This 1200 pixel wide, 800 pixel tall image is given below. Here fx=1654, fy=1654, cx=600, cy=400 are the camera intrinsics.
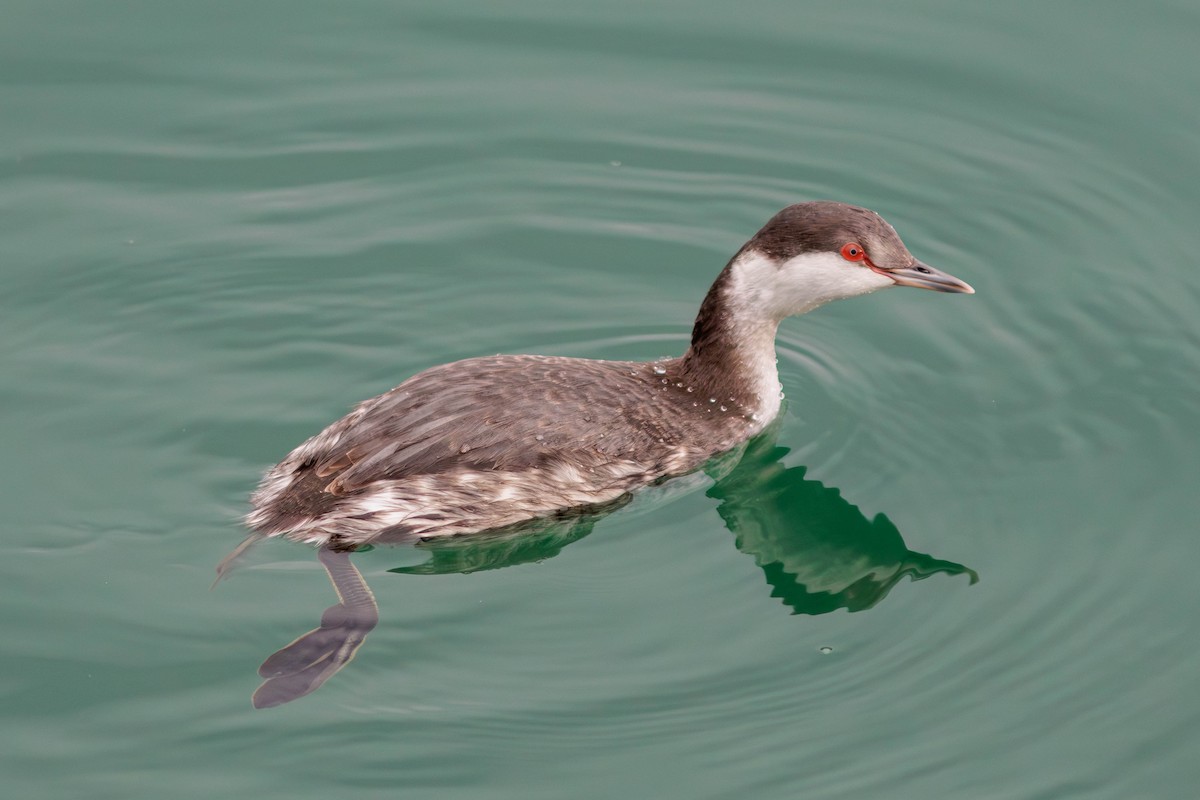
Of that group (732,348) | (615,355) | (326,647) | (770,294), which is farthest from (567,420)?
(326,647)

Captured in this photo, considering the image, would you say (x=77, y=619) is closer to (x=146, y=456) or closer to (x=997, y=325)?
(x=146, y=456)

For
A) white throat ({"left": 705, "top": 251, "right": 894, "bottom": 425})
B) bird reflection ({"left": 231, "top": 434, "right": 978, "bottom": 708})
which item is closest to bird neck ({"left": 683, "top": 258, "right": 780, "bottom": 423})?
white throat ({"left": 705, "top": 251, "right": 894, "bottom": 425})

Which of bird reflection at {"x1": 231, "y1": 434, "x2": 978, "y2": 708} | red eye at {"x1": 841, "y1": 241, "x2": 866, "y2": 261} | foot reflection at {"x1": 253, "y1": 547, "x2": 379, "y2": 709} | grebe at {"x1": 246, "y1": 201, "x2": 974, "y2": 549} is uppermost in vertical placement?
red eye at {"x1": 841, "y1": 241, "x2": 866, "y2": 261}

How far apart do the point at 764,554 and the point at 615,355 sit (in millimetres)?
1797

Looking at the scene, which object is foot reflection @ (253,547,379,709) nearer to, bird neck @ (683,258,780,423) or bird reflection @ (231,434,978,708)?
bird reflection @ (231,434,978,708)

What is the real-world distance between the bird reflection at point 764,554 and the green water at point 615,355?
0.03m

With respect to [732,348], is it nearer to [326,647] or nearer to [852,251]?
[852,251]

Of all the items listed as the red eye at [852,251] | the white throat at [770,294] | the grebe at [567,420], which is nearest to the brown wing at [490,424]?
the grebe at [567,420]

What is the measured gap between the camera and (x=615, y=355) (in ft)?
30.5

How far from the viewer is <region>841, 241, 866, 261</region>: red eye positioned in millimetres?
8258

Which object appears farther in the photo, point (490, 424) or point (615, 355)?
point (615, 355)

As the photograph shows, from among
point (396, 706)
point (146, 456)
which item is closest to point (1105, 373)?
point (396, 706)

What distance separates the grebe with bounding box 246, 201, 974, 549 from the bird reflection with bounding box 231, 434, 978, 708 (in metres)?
0.12

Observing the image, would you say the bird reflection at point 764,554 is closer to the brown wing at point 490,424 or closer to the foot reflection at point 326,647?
the foot reflection at point 326,647
